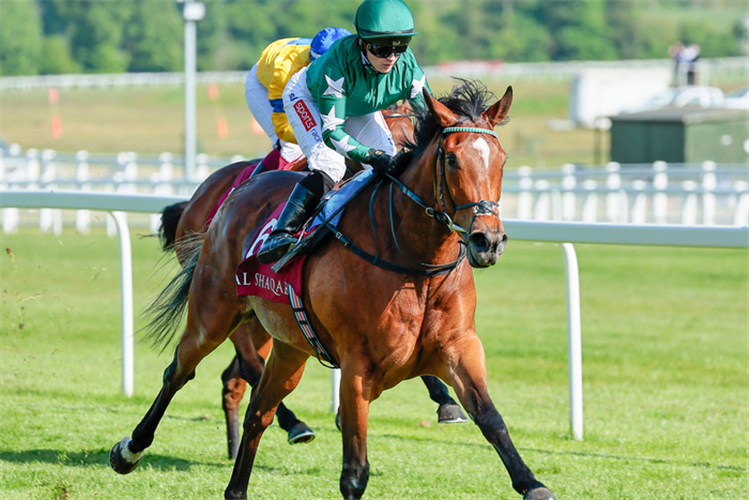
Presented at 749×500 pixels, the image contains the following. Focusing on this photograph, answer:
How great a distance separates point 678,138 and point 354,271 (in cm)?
1878

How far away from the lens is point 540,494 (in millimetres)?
3660

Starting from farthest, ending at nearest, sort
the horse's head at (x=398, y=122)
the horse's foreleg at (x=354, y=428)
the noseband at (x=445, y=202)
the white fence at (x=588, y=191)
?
the white fence at (x=588, y=191) → the horse's head at (x=398, y=122) → the horse's foreleg at (x=354, y=428) → the noseband at (x=445, y=202)

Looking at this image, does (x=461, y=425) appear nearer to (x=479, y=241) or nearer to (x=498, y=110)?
(x=498, y=110)

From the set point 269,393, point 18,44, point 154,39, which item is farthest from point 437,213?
point 154,39

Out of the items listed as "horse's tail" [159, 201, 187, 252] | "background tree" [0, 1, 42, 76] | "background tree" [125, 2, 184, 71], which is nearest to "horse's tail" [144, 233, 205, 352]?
"horse's tail" [159, 201, 187, 252]

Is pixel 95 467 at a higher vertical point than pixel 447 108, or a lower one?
lower

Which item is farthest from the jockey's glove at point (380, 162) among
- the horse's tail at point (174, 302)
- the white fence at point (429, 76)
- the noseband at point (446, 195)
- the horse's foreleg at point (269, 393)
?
the white fence at point (429, 76)

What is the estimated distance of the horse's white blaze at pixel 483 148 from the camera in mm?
3723

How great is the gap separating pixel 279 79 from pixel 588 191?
9427 millimetres

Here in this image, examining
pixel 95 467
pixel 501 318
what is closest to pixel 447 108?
pixel 95 467

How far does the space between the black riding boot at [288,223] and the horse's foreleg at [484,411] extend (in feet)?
3.06

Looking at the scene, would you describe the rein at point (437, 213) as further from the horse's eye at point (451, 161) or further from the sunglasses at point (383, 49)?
the sunglasses at point (383, 49)

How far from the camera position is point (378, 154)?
14.2 ft

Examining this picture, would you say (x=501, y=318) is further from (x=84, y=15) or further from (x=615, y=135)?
(x=84, y=15)
